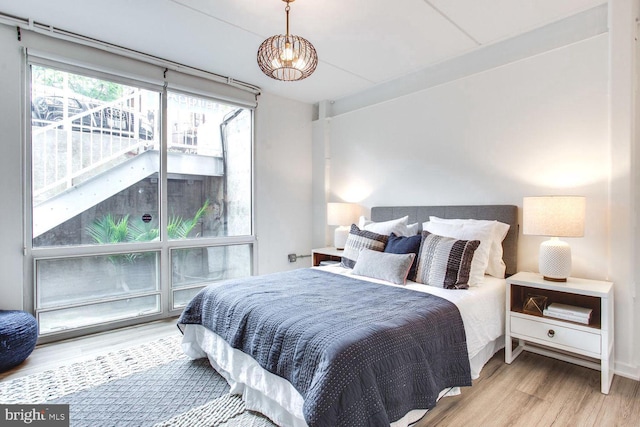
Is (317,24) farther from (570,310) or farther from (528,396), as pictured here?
(528,396)

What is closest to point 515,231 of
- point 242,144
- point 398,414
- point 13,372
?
point 398,414

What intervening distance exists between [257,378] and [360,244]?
1556mm

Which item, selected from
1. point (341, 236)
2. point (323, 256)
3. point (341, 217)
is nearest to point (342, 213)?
point (341, 217)

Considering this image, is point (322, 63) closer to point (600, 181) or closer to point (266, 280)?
point (266, 280)

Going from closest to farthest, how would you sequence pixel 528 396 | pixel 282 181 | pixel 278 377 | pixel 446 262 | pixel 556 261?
pixel 278 377, pixel 528 396, pixel 556 261, pixel 446 262, pixel 282 181

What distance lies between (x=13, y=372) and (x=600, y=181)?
A: 4402 millimetres

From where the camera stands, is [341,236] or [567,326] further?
[341,236]

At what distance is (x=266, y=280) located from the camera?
250 cm

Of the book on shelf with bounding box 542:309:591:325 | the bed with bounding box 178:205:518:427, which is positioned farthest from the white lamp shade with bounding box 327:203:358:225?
the book on shelf with bounding box 542:309:591:325

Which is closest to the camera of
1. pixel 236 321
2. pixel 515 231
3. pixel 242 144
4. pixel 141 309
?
pixel 236 321

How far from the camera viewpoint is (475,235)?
2.62 meters

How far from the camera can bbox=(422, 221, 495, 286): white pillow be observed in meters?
2.48

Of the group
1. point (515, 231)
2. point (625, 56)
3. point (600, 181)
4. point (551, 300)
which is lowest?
point (551, 300)

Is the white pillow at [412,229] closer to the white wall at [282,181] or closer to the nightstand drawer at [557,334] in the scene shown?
the nightstand drawer at [557,334]
